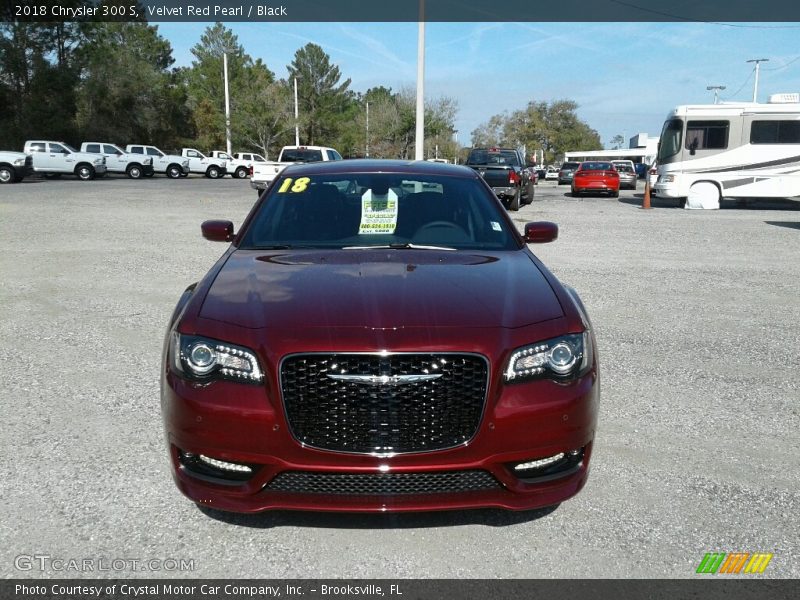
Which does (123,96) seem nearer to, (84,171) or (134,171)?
(134,171)

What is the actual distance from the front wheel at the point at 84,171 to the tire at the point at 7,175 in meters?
4.64

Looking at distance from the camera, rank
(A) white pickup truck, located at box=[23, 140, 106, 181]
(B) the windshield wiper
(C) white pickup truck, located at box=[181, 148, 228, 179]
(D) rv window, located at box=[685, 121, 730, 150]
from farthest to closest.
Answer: (C) white pickup truck, located at box=[181, 148, 228, 179] < (A) white pickup truck, located at box=[23, 140, 106, 181] < (D) rv window, located at box=[685, 121, 730, 150] < (B) the windshield wiper

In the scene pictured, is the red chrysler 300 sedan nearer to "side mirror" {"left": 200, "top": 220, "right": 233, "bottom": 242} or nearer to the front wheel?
"side mirror" {"left": 200, "top": 220, "right": 233, "bottom": 242}

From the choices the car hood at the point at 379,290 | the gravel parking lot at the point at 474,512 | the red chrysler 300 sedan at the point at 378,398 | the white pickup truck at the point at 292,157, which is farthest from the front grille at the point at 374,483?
the white pickup truck at the point at 292,157

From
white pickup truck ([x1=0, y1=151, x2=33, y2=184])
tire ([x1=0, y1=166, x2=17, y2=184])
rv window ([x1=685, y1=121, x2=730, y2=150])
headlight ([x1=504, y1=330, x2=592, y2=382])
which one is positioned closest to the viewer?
headlight ([x1=504, y1=330, x2=592, y2=382])

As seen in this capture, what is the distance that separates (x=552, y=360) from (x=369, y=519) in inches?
41.4

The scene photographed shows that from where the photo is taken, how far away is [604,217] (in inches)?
754

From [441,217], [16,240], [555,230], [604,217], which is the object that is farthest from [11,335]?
[604,217]

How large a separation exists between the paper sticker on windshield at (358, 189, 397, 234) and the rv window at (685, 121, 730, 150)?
20.4 metres

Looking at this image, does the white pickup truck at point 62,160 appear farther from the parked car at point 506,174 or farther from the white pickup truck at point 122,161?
the parked car at point 506,174

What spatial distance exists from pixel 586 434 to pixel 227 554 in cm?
152

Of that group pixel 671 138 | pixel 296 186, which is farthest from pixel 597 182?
pixel 296 186

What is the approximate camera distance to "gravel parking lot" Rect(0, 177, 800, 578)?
281 centimetres
